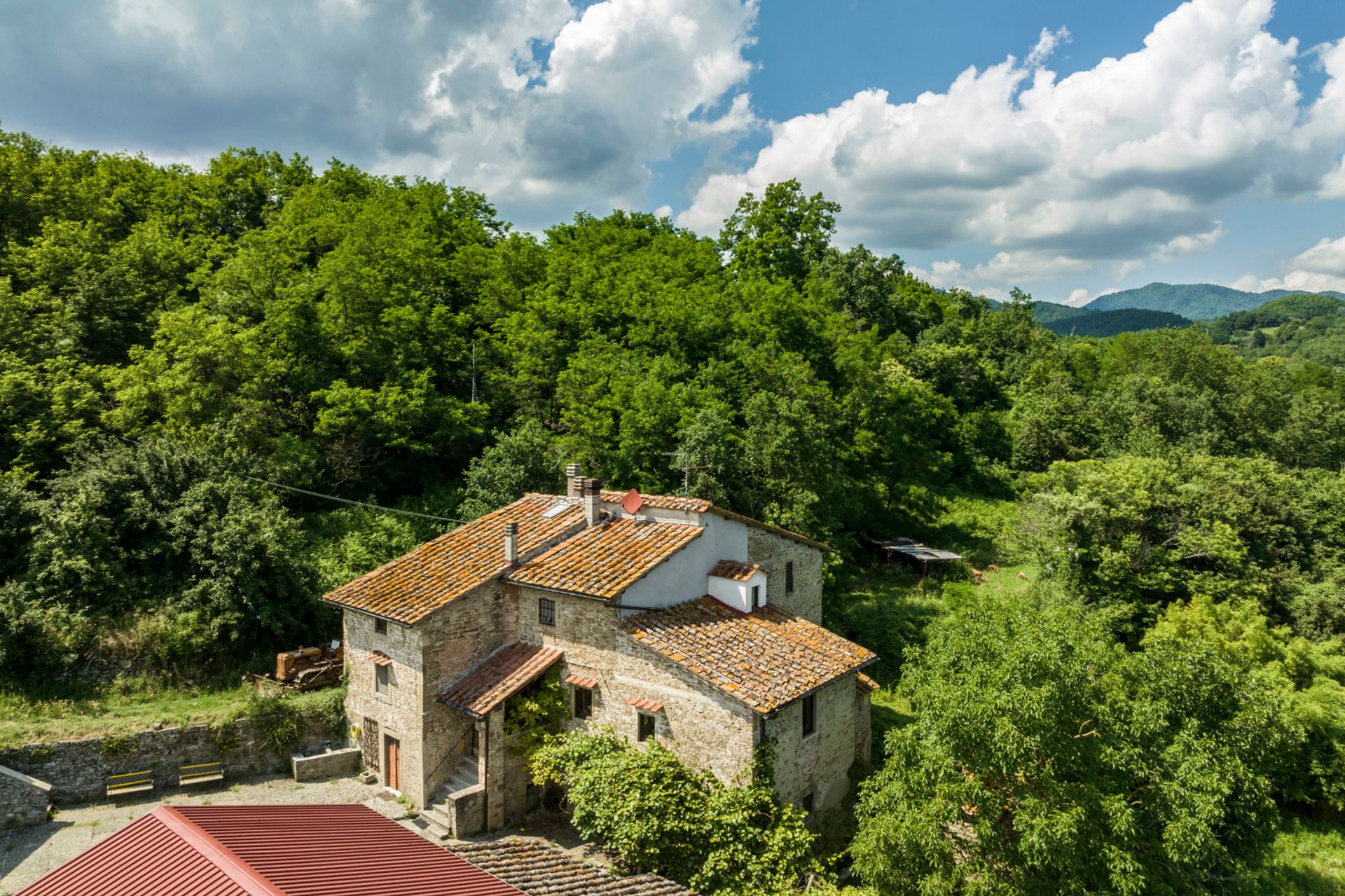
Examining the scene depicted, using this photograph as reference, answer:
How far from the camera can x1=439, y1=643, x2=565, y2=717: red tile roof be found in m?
18.5

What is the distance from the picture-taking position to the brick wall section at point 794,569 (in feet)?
77.3

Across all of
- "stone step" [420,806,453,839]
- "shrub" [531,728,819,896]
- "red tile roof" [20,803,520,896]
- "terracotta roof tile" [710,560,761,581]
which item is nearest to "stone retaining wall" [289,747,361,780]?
"stone step" [420,806,453,839]

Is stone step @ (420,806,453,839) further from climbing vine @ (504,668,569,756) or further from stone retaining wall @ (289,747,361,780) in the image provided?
stone retaining wall @ (289,747,361,780)

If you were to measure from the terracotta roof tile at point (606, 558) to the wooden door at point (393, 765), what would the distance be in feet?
18.2

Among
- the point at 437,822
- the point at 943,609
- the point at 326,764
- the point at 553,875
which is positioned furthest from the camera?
the point at 943,609

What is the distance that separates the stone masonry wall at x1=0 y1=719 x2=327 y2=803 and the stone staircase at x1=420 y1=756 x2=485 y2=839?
17.0ft

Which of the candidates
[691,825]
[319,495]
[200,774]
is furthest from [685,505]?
[200,774]

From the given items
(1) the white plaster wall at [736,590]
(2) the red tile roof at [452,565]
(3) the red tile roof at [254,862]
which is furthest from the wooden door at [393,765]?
(1) the white plaster wall at [736,590]

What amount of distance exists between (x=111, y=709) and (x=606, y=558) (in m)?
14.4

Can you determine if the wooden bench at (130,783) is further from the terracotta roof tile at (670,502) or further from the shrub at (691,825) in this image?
the terracotta roof tile at (670,502)

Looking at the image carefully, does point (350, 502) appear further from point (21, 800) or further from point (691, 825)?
point (691, 825)

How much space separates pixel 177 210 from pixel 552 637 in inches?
1681

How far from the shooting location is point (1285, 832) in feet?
73.6

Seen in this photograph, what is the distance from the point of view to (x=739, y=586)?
67.2ft
